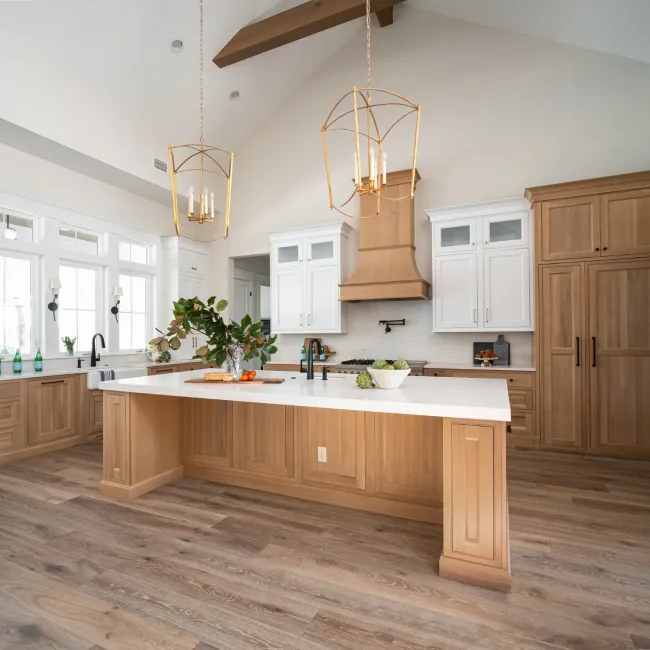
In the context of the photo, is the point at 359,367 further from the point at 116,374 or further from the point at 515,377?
the point at 116,374

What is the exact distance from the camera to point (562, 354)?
4043 mm

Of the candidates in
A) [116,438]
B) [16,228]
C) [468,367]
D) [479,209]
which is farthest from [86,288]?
[479,209]

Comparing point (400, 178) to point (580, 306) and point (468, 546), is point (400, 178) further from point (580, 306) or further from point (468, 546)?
point (468, 546)

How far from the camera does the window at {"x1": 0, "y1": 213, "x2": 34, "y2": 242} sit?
13.6ft

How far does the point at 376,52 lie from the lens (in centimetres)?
552

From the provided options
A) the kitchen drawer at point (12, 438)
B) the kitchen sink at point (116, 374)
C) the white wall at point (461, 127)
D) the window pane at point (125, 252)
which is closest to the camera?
the kitchen drawer at point (12, 438)

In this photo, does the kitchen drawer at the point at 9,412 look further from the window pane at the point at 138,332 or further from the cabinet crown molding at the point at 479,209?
the cabinet crown molding at the point at 479,209

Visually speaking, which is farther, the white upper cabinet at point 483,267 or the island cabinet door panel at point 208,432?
the white upper cabinet at point 483,267

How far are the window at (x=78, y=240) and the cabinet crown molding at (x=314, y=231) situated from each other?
7.26 ft

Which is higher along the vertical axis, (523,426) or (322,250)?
(322,250)

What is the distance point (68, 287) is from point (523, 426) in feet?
17.3

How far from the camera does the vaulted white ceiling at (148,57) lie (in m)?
3.69

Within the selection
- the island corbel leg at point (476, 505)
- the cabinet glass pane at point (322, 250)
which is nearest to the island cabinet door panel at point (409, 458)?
the island corbel leg at point (476, 505)

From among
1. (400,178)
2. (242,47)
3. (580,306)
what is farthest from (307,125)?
(580,306)
